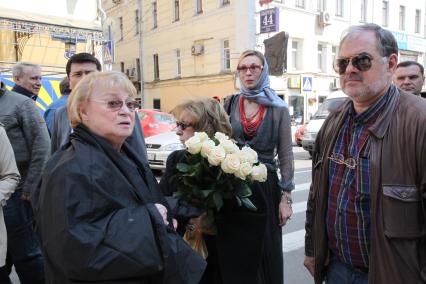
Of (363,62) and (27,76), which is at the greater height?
(27,76)

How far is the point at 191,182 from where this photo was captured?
227 cm

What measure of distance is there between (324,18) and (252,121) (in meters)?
20.5

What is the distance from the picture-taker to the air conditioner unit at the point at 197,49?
2351 cm

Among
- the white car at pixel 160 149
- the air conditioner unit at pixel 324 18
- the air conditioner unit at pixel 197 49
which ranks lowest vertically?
the white car at pixel 160 149

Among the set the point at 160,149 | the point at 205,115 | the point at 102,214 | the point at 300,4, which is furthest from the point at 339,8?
the point at 102,214

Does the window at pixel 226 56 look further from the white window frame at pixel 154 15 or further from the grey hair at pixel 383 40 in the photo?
the grey hair at pixel 383 40

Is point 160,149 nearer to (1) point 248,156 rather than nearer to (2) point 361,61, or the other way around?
(1) point 248,156

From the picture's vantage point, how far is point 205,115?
272cm

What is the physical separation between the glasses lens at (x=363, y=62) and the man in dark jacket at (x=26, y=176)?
263 cm

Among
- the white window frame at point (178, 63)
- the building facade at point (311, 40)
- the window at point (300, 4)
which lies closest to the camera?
the building facade at point (311, 40)

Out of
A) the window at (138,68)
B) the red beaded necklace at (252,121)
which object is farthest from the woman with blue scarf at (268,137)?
the window at (138,68)

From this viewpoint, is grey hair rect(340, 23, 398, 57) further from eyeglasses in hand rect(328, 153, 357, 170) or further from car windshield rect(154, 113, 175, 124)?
car windshield rect(154, 113, 175, 124)

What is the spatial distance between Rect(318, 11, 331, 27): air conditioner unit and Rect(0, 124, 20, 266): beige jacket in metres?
21.4

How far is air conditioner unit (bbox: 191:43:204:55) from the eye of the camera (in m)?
23.5
